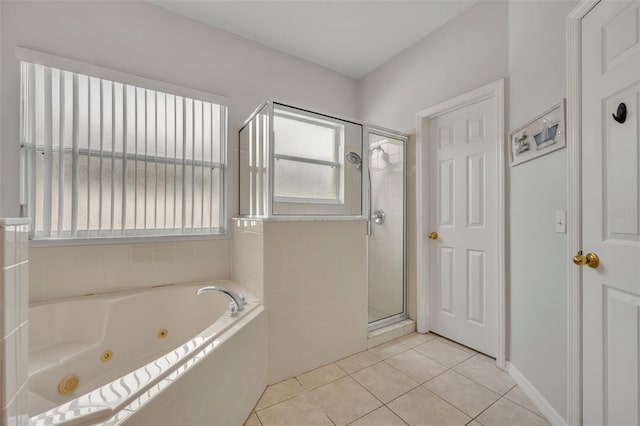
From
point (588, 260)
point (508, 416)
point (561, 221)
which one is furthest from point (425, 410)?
point (561, 221)

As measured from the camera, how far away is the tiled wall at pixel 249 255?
1.68 m

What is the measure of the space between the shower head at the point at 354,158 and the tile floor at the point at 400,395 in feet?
4.86

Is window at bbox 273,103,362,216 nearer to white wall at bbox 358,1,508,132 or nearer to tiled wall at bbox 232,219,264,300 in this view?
tiled wall at bbox 232,219,264,300

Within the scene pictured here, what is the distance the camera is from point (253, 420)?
4.45 ft

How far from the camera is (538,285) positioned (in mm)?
1461

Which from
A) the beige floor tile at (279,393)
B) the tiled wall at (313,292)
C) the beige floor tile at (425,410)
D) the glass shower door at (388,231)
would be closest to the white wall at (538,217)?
the beige floor tile at (425,410)

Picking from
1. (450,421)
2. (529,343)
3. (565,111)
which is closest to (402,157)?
(565,111)

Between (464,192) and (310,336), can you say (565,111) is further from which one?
(310,336)

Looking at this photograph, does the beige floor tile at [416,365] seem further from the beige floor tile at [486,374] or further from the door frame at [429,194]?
the door frame at [429,194]

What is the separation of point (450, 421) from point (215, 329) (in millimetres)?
1281

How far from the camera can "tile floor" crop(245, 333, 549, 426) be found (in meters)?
1.36

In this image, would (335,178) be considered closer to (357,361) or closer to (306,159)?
(306,159)

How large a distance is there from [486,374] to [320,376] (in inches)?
43.2

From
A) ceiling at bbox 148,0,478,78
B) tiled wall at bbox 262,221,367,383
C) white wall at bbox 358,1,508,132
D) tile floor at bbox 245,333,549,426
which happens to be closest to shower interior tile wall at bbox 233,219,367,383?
tiled wall at bbox 262,221,367,383
